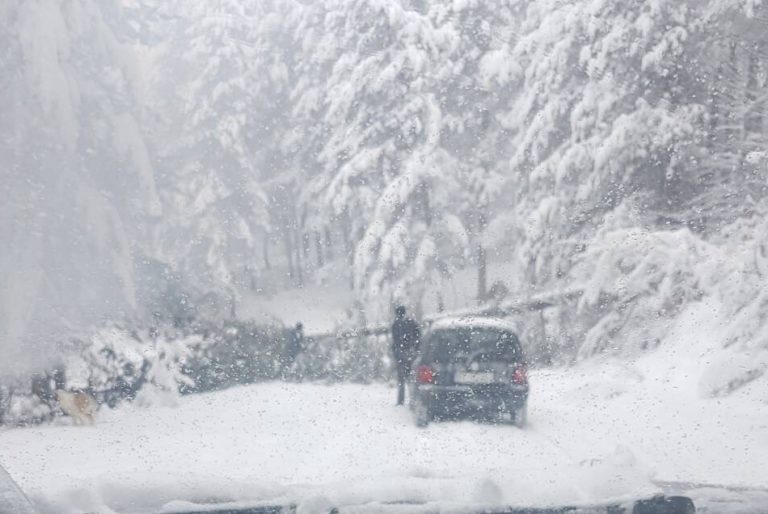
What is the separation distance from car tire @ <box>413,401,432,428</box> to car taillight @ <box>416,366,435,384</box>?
0.35ft

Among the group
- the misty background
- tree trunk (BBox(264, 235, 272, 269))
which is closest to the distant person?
the misty background

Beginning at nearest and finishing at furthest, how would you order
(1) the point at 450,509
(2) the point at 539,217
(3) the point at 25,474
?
(1) the point at 450,509
(3) the point at 25,474
(2) the point at 539,217

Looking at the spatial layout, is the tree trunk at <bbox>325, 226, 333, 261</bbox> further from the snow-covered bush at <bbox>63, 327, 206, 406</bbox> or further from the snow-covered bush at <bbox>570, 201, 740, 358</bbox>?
the snow-covered bush at <bbox>570, 201, 740, 358</bbox>

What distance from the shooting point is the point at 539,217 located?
3.47 meters

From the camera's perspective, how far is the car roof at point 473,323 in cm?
312

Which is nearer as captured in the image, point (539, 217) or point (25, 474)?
point (25, 474)

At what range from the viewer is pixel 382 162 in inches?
129

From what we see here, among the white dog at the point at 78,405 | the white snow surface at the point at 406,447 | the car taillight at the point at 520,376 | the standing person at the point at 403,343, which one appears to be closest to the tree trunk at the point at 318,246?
the standing person at the point at 403,343

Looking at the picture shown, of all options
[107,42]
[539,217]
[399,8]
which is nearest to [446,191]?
[539,217]

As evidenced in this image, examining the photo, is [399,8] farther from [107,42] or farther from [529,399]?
[529,399]

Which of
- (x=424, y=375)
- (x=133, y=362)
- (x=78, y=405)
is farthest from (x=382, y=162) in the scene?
(x=78, y=405)

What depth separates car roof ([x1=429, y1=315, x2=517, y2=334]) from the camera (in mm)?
3121

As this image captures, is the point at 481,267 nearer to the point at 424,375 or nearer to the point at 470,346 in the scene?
the point at 470,346

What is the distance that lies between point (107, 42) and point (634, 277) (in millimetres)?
2330
